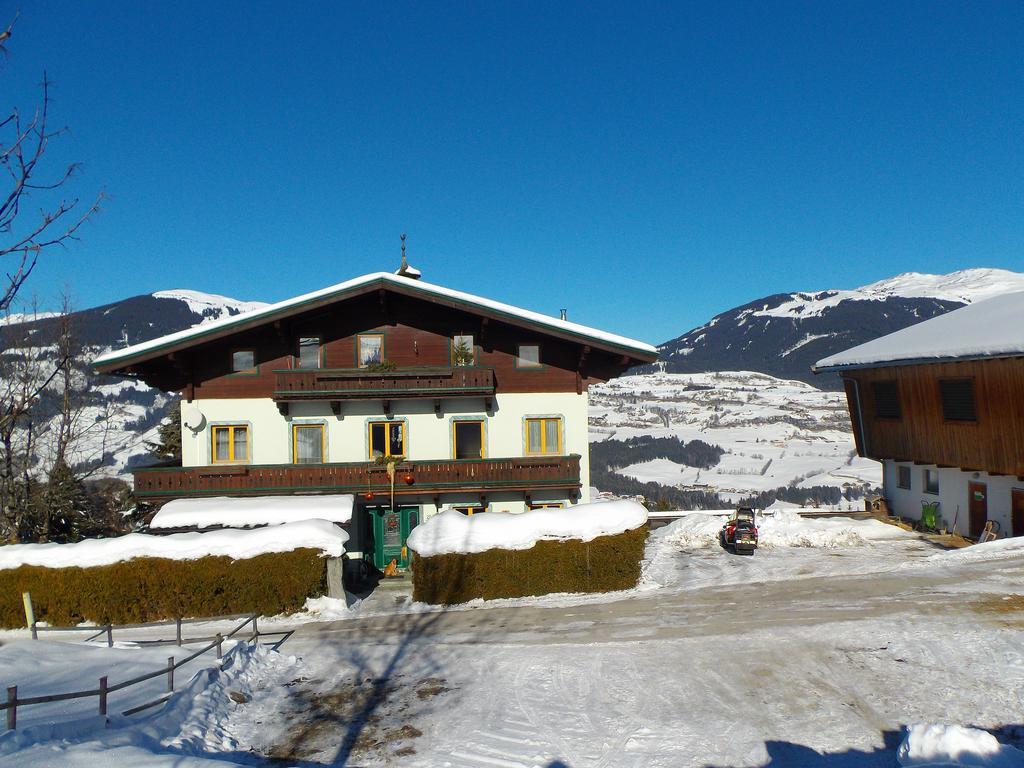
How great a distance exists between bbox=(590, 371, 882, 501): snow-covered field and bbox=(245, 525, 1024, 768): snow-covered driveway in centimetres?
4275

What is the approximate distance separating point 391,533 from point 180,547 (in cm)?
792

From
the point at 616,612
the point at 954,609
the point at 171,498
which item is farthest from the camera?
the point at 171,498

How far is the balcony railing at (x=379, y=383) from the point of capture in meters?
24.0

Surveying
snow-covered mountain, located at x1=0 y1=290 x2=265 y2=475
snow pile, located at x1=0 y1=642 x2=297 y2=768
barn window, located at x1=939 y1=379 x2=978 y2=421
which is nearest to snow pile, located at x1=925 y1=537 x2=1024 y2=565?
barn window, located at x1=939 y1=379 x2=978 y2=421

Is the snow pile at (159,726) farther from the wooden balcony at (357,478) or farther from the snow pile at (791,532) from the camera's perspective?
the snow pile at (791,532)

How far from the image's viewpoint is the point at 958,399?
83.7ft

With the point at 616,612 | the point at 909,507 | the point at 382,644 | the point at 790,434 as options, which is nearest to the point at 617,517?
the point at 616,612

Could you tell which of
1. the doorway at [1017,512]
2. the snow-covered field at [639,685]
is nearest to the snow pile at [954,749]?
the snow-covered field at [639,685]

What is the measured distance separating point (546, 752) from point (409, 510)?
1536 centimetres

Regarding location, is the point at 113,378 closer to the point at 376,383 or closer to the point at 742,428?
the point at 742,428

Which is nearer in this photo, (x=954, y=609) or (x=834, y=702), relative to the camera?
(x=834, y=702)

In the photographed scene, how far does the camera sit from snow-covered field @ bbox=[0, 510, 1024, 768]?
1017 centimetres

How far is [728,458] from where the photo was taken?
8481 centimetres

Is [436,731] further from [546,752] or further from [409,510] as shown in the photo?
[409,510]
